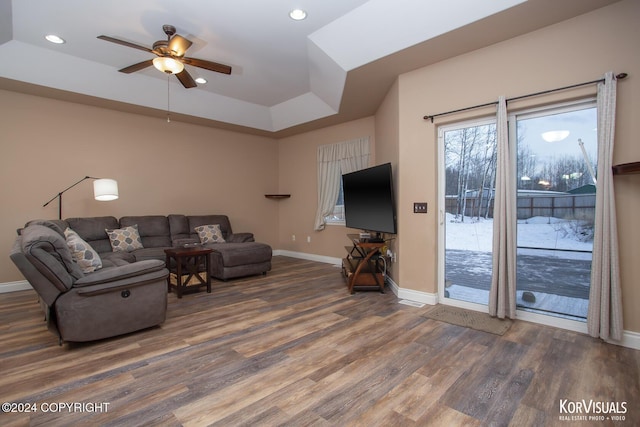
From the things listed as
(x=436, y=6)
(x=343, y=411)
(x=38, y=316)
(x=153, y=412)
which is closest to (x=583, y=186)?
(x=436, y=6)

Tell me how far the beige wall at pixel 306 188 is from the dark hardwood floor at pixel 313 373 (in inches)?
115

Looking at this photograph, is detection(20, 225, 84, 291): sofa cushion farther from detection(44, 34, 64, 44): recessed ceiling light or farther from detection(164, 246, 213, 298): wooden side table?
Result: detection(44, 34, 64, 44): recessed ceiling light

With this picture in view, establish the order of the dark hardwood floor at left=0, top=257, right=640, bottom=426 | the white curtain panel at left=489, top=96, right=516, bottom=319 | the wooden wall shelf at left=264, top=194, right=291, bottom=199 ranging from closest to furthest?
the dark hardwood floor at left=0, top=257, right=640, bottom=426 < the white curtain panel at left=489, top=96, right=516, bottom=319 < the wooden wall shelf at left=264, top=194, right=291, bottom=199

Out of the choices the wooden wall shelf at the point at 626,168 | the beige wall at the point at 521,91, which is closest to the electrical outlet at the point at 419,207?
the beige wall at the point at 521,91

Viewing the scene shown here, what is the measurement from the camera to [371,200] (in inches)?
164

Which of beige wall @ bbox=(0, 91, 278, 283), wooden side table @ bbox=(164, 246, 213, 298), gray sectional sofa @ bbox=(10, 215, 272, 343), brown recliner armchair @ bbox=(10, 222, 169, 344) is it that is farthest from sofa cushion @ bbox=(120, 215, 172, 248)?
brown recliner armchair @ bbox=(10, 222, 169, 344)

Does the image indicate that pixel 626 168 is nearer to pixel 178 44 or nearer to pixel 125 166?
pixel 178 44

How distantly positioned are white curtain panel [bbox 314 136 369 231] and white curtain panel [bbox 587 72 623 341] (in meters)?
3.30

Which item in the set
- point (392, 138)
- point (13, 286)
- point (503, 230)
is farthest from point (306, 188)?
point (13, 286)

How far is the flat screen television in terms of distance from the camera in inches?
149

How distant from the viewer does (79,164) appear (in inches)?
183

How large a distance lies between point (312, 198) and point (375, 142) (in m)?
1.83

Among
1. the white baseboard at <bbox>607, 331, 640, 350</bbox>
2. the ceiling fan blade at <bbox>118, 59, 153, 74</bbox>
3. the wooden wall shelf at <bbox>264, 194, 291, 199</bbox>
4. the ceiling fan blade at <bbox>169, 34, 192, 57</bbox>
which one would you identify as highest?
the ceiling fan blade at <bbox>169, 34, 192, 57</bbox>

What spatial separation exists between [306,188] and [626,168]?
16.4ft
